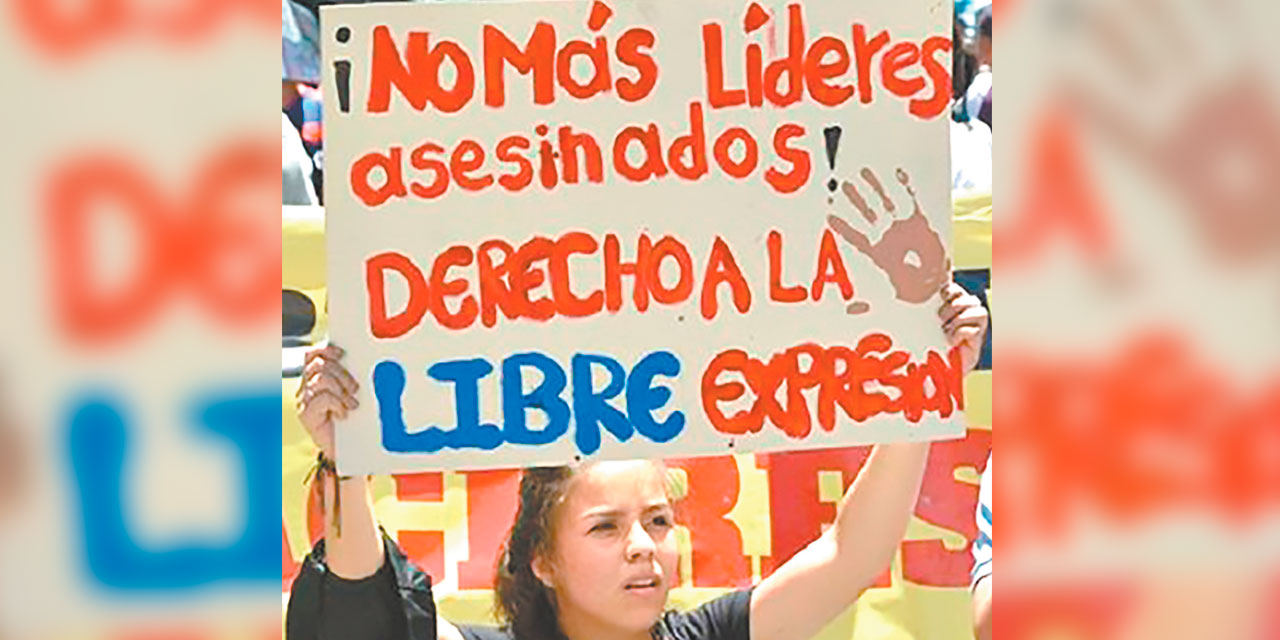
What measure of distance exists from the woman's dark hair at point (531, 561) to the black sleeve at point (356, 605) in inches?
9.5

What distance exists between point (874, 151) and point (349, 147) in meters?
0.45

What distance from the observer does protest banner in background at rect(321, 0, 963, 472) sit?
5.72ft

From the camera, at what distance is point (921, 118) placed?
5.98 feet

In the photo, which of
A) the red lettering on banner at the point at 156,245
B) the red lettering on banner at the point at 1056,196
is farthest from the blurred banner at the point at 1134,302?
the red lettering on banner at the point at 156,245

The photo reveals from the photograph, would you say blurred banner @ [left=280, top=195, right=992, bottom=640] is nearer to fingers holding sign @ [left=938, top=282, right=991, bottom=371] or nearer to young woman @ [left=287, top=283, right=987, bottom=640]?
young woman @ [left=287, top=283, right=987, bottom=640]

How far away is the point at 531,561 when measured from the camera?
86.4 inches

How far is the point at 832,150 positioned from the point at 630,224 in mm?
186

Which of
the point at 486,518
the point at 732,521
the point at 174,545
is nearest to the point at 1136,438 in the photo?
the point at 174,545

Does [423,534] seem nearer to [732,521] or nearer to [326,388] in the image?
[732,521]

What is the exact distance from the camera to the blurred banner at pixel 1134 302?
59.7 inches

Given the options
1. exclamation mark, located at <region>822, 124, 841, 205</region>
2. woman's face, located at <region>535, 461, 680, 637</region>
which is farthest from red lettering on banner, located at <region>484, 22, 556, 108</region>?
woman's face, located at <region>535, 461, 680, 637</region>

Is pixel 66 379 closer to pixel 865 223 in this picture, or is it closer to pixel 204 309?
pixel 204 309

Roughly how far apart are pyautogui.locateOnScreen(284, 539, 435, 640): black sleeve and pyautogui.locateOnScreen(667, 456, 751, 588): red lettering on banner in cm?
90

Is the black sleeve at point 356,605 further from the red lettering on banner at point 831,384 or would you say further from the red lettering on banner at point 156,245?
the red lettering on banner at point 156,245
